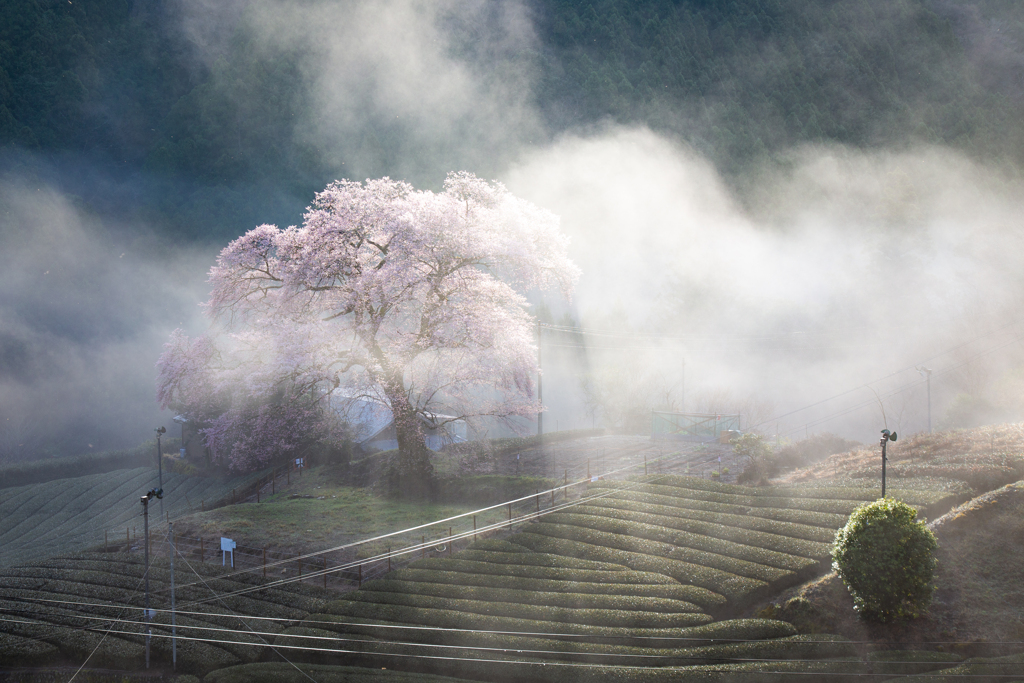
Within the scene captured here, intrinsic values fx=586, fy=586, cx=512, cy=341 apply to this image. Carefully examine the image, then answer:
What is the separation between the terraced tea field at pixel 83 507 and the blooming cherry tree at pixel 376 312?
21.2 ft

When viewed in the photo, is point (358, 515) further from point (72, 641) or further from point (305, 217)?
point (305, 217)

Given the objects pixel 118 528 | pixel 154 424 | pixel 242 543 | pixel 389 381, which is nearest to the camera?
pixel 242 543

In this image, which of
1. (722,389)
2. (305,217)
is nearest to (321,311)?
(305,217)

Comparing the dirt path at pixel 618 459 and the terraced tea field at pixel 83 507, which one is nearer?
the dirt path at pixel 618 459

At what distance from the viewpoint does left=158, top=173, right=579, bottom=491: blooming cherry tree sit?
21031 mm

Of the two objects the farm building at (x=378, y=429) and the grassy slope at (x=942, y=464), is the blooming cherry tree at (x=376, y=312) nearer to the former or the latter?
the farm building at (x=378, y=429)

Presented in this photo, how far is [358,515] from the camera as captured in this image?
2045 cm

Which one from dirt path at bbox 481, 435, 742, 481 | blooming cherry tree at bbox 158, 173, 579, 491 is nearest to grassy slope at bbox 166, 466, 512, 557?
blooming cherry tree at bbox 158, 173, 579, 491

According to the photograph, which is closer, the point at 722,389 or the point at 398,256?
the point at 398,256

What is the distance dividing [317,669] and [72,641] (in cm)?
771

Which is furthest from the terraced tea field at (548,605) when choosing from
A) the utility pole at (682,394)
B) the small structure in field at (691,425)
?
the utility pole at (682,394)

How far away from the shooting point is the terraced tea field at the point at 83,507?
950 inches

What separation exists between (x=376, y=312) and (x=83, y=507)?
2196 cm

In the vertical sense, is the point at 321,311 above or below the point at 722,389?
above
